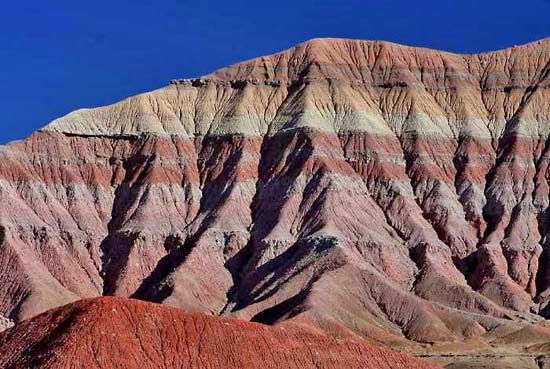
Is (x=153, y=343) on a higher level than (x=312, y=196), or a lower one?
higher

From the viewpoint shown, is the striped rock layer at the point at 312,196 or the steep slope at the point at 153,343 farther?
the striped rock layer at the point at 312,196

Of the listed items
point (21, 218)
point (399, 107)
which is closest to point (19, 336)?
point (21, 218)

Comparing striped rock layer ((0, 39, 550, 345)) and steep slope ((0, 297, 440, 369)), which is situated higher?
steep slope ((0, 297, 440, 369))

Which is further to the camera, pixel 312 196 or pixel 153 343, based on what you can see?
pixel 312 196

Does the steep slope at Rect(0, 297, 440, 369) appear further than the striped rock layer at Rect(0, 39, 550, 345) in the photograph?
No

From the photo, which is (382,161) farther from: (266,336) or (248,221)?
(266,336)
